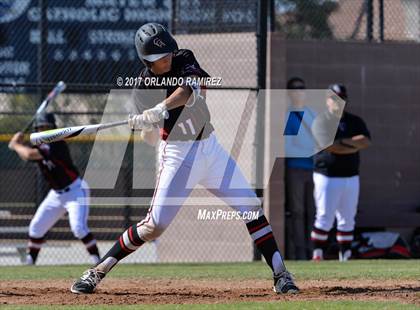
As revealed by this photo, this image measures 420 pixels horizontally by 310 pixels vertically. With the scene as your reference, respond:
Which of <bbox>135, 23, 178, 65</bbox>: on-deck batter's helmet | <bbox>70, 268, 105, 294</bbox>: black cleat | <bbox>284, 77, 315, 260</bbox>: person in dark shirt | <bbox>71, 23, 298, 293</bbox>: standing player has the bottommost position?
<bbox>284, 77, 315, 260</bbox>: person in dark shirt

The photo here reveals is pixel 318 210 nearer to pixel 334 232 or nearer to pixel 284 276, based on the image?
pixel 334 232

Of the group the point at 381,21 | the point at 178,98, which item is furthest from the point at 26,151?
the point at 381,21

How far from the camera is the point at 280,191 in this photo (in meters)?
13.4

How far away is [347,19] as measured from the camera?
→ 14.9 m

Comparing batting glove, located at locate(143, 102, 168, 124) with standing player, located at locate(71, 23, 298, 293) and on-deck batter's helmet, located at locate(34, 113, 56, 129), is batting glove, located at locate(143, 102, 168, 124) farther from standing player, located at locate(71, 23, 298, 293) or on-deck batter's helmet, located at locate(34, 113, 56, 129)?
on-deck batter's helmet, located at locate(34, 113, 56, 129)

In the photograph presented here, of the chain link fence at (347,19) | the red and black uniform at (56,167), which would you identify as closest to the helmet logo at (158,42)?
the red and black uniform at (56,167)

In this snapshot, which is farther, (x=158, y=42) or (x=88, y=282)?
(x=88, y=282)

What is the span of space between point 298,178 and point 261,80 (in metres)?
1.52

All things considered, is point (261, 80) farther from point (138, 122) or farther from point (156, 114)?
point (156, 114)

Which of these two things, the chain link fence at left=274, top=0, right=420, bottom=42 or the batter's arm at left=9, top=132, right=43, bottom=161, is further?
the chain link fence at left=274, top=0, right=420, bottom=42

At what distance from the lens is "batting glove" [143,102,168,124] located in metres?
7.45

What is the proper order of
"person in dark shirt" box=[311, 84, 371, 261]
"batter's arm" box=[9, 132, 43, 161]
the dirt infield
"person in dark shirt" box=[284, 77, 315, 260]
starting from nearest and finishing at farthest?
the dirt infield < "batter's arm" box=[9, 132, 43, 161] < "person in dark shirt" box=[311, 84, 371, 261] < "person in dark shirt" box=[284, 77, 315, 260]

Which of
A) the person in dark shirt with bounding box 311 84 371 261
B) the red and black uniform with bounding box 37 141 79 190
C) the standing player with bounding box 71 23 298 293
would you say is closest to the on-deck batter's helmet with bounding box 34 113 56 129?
the red and black uniform with bounding box 37 141 79 190

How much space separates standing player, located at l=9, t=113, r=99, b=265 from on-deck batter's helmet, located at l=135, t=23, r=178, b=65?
4.92 m
